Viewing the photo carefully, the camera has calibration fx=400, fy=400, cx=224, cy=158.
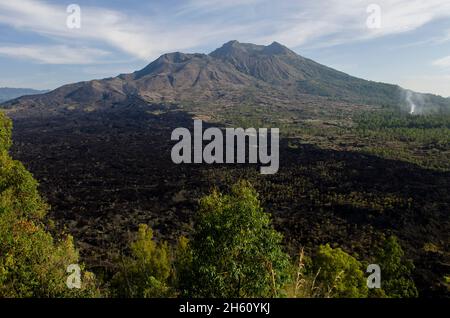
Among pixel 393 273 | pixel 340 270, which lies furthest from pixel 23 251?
pixel 393 273

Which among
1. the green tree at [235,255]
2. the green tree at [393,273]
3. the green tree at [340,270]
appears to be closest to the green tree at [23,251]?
the green tree at [235,255]

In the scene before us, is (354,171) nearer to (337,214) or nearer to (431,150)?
(337,214)

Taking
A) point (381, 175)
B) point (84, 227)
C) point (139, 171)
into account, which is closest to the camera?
point (84, 227)

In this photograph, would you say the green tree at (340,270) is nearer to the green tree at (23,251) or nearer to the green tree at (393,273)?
the green tree at (393,273)

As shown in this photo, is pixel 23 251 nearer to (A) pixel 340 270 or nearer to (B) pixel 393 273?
(A) pixel 340 270
